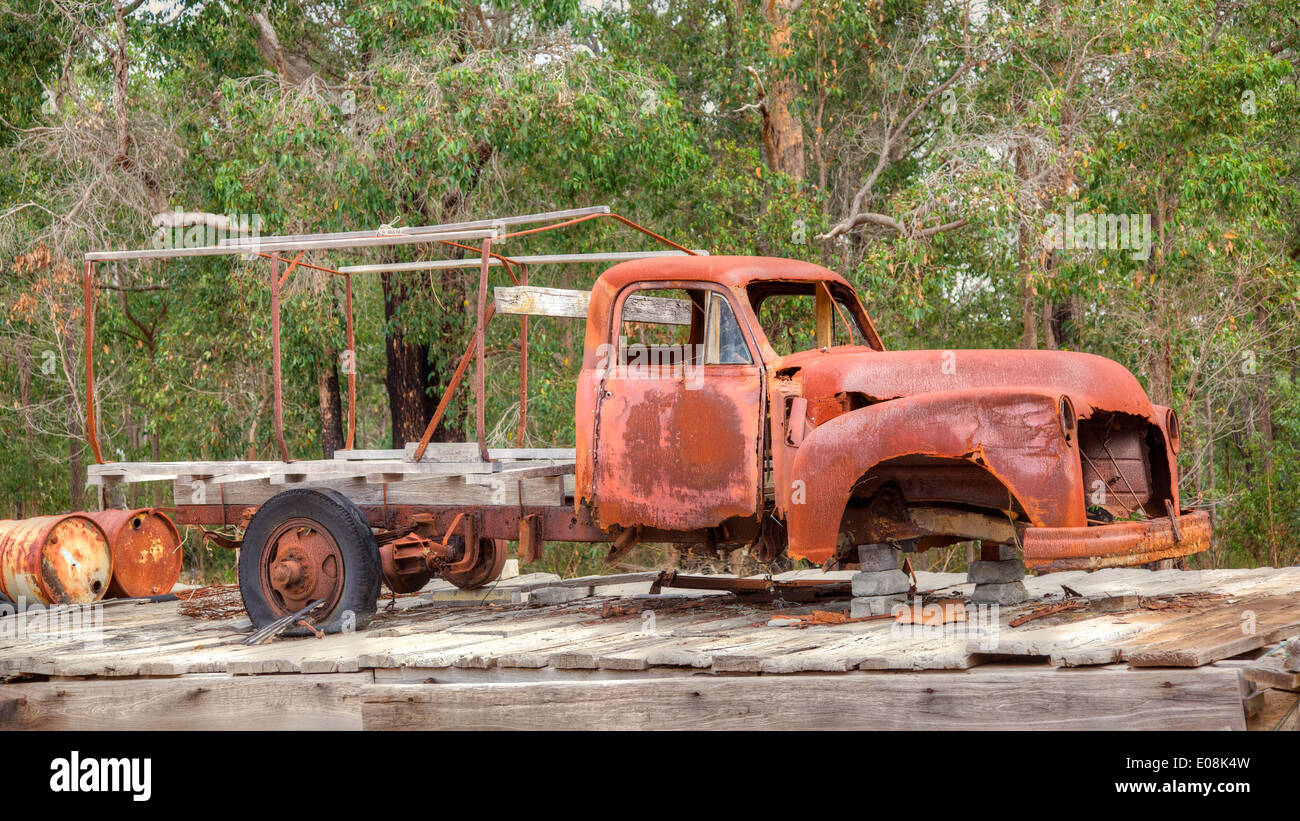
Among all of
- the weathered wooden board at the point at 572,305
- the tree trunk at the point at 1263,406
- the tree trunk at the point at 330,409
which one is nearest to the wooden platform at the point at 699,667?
the weathered wooden board at the point at 572,305

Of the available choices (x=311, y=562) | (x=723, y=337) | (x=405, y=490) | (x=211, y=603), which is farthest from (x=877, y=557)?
(x=211, y=603)

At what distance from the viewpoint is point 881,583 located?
684cm

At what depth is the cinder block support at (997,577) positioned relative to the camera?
7.14 meters

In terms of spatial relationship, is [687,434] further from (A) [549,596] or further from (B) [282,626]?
(B) [282,626]

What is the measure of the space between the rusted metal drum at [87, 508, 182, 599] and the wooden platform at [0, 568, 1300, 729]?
1249mm

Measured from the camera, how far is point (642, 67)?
14.0 meters

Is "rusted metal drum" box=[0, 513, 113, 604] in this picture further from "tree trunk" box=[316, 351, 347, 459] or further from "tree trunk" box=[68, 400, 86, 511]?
"tree trunk" box=[68, 400, 86, 511]

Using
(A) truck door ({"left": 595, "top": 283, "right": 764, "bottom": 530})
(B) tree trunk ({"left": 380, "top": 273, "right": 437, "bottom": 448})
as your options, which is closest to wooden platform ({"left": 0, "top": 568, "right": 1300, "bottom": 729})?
(A) truck door ({"left": 595, "top": 283, "right": 764, "bottom": 530})

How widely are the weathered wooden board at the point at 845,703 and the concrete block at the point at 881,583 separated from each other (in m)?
1.67

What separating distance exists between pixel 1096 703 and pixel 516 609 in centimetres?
418

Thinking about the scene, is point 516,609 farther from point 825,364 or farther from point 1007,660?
point 1007,660

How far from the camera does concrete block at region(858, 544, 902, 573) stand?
6858mm

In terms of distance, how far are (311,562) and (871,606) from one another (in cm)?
304

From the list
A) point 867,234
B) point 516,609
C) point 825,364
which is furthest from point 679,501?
point 867,234
